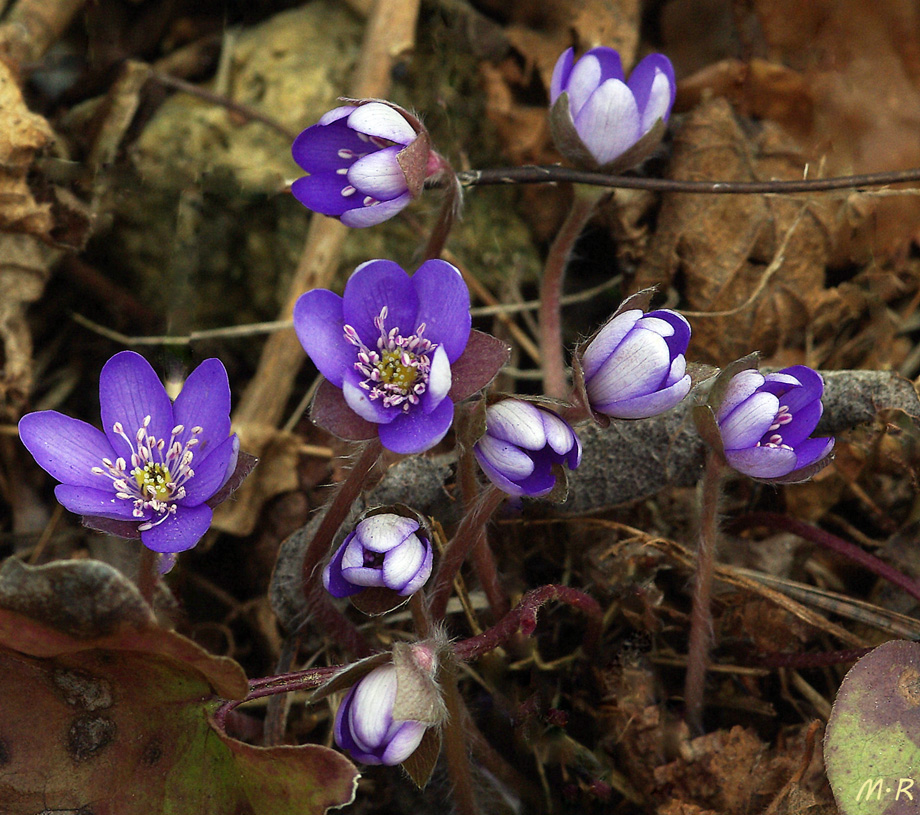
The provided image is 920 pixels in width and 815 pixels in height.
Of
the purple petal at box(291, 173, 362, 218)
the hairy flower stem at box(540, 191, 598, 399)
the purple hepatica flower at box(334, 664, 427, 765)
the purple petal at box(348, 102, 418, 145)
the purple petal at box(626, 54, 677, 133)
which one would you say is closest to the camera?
the purple hepatica flower at box(334, 664, 427, 765)

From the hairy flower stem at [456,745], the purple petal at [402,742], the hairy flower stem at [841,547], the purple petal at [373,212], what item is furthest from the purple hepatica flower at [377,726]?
the hairy flower stem at [841,547]

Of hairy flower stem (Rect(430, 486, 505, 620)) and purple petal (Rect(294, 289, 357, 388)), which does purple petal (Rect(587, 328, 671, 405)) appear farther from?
purple petal (Rect(294, 289, 357, 388))

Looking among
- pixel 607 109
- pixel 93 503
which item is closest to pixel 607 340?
pixel 607 109

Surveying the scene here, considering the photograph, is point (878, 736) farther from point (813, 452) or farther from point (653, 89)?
point (653, 89)

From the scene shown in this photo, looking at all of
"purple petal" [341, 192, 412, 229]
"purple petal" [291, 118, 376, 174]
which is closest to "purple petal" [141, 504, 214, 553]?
"purple petal" [341, 192, 412, 229]

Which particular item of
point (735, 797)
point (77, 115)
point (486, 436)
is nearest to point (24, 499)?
point (77, 115)

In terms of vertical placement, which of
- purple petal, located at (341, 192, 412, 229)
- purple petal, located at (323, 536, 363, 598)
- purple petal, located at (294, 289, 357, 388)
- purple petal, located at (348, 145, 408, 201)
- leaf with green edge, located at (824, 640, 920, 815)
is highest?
purple petal, located at (348, 145, 408, 201)
